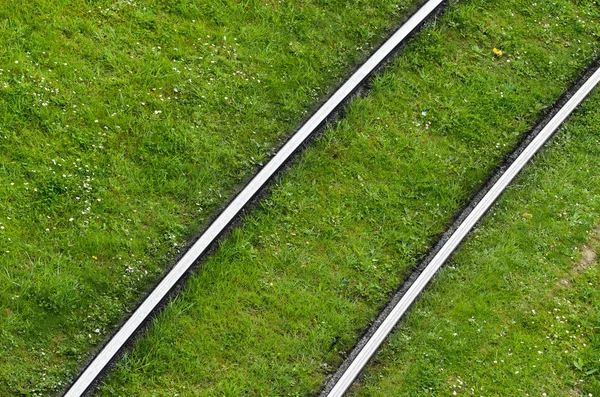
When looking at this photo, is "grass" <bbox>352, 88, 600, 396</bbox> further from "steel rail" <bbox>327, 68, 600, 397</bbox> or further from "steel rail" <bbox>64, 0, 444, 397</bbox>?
"steel rail" <bbox>64, 0, 444, 397</bbox>

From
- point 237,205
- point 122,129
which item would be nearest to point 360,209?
point 237,205

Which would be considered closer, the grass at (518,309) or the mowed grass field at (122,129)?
the mowed grass field at (122,129)

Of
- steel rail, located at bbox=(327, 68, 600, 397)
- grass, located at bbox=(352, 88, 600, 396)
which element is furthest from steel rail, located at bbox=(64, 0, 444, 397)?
grass, located at bbox=(352, 88, 600, 396)

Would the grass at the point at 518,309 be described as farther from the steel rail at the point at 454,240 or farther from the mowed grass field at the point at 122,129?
the mowed grass field at the point at 122,129

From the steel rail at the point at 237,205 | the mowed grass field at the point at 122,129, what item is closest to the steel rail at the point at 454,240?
the steel rail at the point at 237,205

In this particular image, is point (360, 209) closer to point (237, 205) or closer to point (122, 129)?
point (237, 205)
